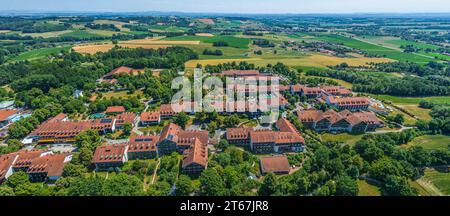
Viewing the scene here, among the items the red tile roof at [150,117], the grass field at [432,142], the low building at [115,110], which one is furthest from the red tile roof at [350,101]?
the low building at [115,110]

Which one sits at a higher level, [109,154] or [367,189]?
[109,154]

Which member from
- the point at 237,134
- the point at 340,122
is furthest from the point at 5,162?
the point at 340,122

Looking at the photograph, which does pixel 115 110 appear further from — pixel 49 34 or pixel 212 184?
pixel 49 34

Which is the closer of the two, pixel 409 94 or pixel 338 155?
pixel 338 155

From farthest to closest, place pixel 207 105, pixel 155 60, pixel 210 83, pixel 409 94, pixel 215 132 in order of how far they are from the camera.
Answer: pixel 155 60, pixel 210 83, pixel 409 94, pixel 207 105, pixel 215 132

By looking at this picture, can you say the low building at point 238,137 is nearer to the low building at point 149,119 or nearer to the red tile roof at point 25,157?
the low building at point 149,119
